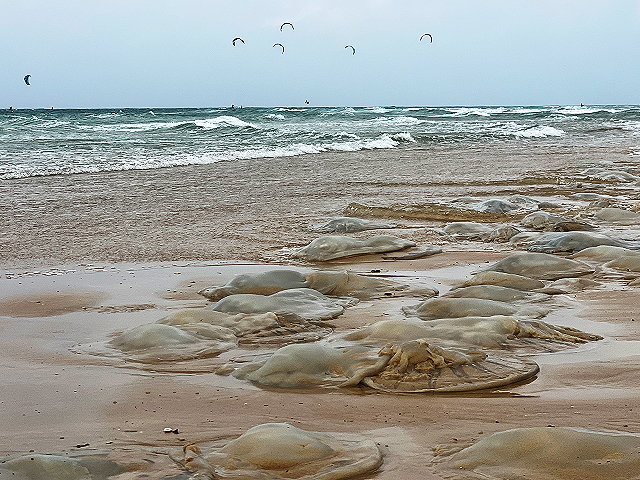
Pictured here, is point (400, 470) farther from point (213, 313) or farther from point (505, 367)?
point (213, 313)

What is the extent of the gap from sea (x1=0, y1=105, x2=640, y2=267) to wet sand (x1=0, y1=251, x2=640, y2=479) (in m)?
2.73

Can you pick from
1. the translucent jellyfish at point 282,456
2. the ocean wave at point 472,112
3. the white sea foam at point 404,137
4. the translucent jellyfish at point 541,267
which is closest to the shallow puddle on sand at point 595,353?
the translucent jellyfish at point 282,456

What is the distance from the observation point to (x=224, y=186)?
11.4m

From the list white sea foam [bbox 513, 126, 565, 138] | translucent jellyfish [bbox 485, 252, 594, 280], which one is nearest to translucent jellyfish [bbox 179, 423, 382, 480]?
translucent jellyfish [bbox 485, 252, 594, 280]

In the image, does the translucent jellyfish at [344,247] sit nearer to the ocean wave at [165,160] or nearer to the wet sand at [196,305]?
the wet sand at [196,305]

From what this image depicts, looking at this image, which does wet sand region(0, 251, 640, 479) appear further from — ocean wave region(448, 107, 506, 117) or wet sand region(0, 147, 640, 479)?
ocean wave region(448, 107, 506, 117)

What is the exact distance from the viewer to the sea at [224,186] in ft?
22.2

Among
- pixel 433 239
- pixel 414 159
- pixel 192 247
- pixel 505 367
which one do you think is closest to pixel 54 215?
pixel 192 247

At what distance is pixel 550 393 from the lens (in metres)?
2.80

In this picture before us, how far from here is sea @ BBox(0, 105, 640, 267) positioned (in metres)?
6.77

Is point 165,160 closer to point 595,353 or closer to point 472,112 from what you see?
point 595,353

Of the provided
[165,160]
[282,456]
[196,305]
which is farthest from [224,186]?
[282,456]

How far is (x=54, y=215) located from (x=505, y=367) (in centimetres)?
666

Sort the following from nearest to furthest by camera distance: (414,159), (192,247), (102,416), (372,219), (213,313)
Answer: (102,416) < (213,313) < (192,247) < (372,219) < (414,159)
